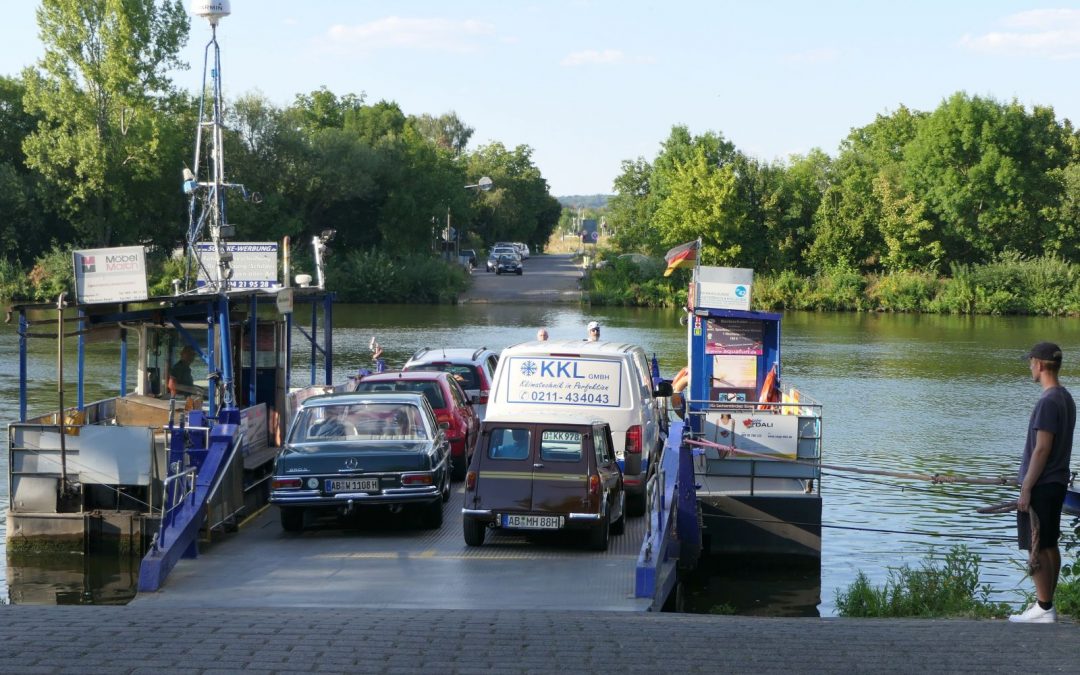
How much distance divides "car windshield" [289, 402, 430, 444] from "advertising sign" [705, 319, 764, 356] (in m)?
7.74

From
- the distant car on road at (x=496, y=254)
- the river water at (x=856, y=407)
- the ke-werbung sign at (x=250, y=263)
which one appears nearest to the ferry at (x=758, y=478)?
the river water at (x=856, y=407)

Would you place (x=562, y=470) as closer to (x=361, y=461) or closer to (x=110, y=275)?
(x=361, y=461)

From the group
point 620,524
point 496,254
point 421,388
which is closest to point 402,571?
point 620,524

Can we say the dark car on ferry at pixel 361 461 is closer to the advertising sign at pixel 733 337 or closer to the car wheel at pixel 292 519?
the car wheel at pixel 292 519

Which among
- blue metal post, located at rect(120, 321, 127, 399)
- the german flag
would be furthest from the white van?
the german flag

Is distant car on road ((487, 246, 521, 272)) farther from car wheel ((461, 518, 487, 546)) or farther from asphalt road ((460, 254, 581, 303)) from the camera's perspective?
car wheel ((461, 518, 487, 546))

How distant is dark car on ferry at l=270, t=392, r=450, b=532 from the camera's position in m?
14.2

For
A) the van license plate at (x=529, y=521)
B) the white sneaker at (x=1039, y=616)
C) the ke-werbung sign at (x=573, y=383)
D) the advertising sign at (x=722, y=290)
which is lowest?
the van license plate at (x=529, y=521)

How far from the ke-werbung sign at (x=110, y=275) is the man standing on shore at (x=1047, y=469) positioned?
32.6 ft

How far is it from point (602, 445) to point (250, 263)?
26.4 ft

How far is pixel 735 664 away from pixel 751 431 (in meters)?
8.67

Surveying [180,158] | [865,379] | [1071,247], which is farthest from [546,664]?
[1071,247]

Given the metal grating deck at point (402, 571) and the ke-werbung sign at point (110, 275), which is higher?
the ke-werbung sign at point (110, 275)

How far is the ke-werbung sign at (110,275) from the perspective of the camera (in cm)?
1494
